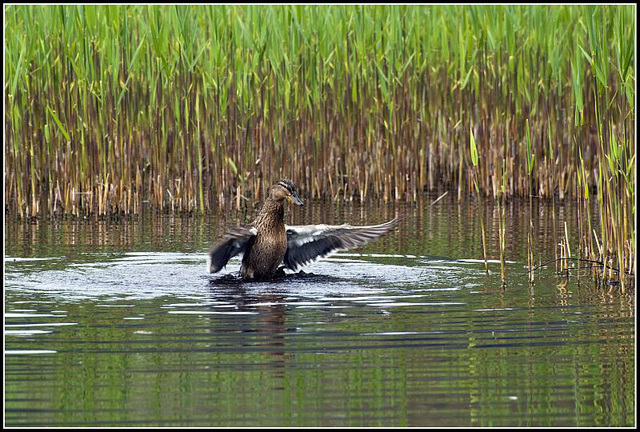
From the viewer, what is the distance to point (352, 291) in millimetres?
9047

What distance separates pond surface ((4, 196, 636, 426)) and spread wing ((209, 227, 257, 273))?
0.57 feet

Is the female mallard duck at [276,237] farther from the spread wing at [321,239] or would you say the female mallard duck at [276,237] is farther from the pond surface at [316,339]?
the pond surface at [316,339]

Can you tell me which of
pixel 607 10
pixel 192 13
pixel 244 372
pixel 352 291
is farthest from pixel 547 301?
pixel 192 13

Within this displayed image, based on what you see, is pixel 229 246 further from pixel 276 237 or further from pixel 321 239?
pixel 321 239

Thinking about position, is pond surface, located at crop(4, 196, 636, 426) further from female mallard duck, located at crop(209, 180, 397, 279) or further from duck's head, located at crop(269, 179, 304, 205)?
duck's head, located at crop(269, 179, 304, 205)

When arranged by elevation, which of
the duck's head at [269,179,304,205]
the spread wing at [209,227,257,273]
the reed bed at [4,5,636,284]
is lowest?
the spread wing at [209,227,257,273]

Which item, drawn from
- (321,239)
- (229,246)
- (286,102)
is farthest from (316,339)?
(286,102)

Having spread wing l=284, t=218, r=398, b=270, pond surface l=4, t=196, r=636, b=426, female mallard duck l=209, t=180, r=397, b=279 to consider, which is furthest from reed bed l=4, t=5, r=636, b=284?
female mallard duck l=209, t=180, r=397, b=279

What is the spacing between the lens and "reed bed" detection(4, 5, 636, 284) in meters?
13.1

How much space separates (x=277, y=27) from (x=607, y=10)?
3.57 m

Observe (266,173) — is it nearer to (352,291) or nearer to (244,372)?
(352,291)

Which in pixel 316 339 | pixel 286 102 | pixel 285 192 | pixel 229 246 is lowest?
pixel 316 339

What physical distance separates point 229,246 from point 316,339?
10.7 ft

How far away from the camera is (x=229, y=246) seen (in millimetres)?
10266
